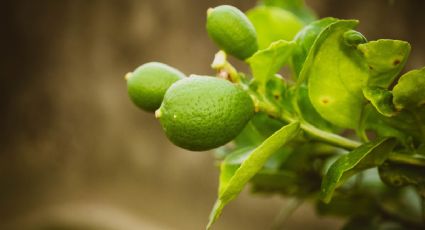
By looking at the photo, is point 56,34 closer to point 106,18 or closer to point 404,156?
point 106,18

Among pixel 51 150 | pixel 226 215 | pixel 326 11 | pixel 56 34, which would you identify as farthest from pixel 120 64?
pixel 326 11

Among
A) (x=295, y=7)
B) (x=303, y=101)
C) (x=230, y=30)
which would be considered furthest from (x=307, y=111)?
(x=295, y=7)

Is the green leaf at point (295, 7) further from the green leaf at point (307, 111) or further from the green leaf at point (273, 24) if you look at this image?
the green leaf at point (307, 111)

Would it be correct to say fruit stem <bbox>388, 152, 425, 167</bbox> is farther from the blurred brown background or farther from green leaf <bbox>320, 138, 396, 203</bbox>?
the blurred brown background

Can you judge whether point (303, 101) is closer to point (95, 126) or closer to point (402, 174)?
point (402, 174)

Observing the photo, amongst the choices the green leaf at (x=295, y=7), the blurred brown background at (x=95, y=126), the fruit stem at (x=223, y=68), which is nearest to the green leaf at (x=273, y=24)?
the green leaf at (x=295, y=7)

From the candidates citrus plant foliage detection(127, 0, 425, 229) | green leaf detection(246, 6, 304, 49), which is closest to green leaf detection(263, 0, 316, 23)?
green leaf detection(246, 6, 304, 49)
